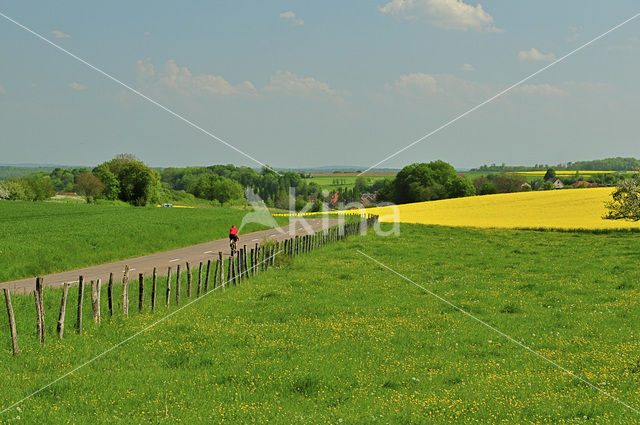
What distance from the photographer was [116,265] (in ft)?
105

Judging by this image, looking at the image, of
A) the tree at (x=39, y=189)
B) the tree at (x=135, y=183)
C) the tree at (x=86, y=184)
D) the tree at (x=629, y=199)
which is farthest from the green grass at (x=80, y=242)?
the tree at (x=86, y=184)

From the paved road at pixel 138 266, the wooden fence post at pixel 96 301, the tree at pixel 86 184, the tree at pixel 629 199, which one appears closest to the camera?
the wooden fence post at pixel 96 301

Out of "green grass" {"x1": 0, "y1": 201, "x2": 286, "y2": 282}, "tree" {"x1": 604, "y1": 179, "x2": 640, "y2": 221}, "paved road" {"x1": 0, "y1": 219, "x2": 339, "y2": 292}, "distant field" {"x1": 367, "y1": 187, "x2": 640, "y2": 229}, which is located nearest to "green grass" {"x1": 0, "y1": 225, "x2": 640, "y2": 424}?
"paved road" {"x1": 0, "y1": 219, "x2": 339, "y2": 292}

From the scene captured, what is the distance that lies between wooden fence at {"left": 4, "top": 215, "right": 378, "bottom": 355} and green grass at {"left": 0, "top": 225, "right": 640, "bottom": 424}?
514mm

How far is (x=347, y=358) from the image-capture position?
40.7 ft

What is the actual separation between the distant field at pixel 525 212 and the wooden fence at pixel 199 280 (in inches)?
1012

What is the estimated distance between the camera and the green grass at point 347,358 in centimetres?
938

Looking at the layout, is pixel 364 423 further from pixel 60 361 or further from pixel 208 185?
pixel 208 185

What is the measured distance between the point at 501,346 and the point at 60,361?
34.9ft

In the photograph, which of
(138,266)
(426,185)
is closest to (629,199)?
(138,266)

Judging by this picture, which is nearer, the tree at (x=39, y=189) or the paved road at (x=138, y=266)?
the paved road at (x=138, y=266)

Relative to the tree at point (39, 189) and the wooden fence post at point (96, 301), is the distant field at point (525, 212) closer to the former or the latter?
the wooden fence post at point (96, 301)

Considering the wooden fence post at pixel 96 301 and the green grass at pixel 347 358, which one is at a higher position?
the wooden fence post at pixel 96 301

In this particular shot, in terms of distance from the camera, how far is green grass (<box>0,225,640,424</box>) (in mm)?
9383
